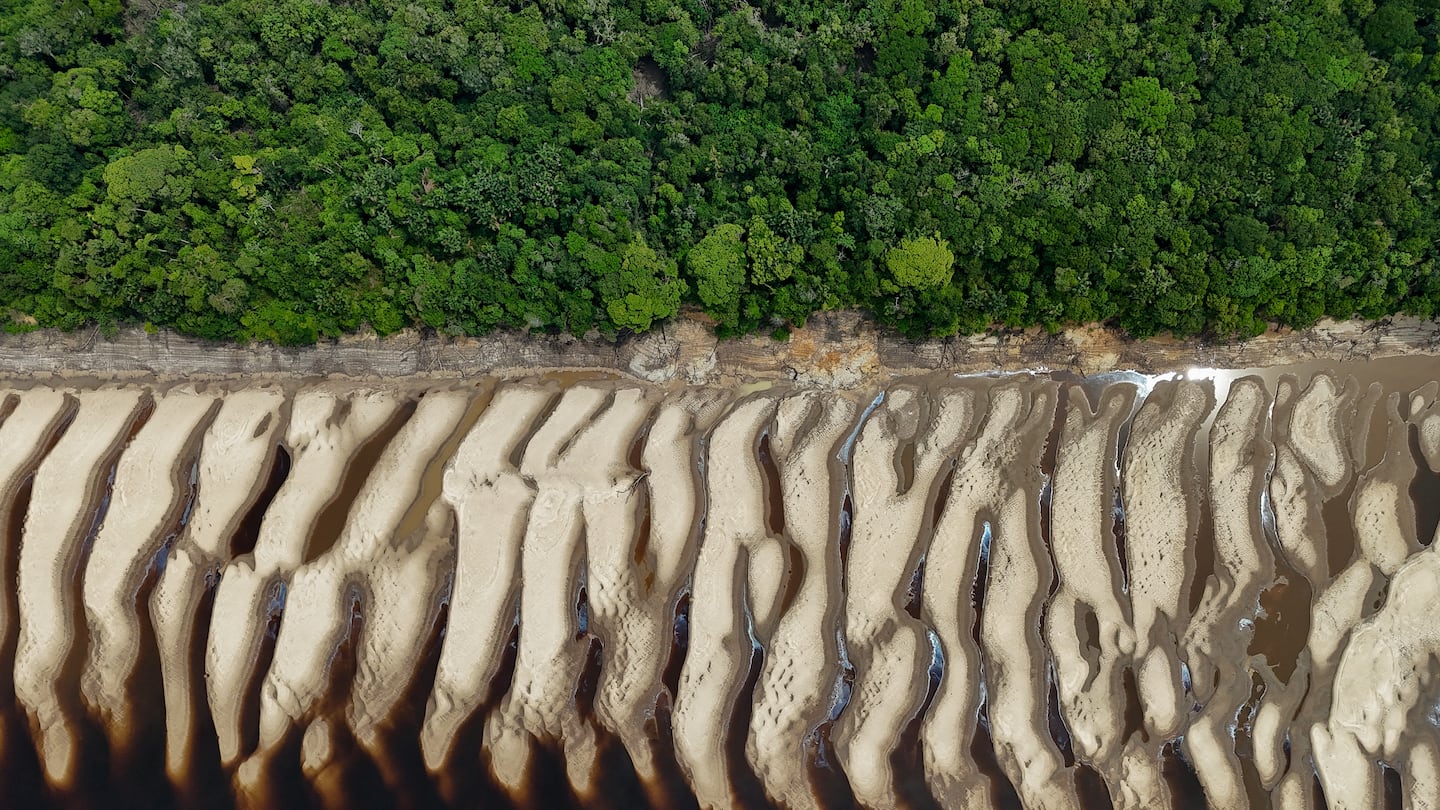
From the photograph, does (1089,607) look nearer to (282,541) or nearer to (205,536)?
(282,541)

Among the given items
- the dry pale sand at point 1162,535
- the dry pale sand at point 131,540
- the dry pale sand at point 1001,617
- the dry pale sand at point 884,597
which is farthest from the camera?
the dry pale sand at point 131,540

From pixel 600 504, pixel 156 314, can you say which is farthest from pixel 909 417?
pixel 156 314

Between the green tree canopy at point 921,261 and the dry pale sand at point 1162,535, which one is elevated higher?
the green tree canopy at point 921,261

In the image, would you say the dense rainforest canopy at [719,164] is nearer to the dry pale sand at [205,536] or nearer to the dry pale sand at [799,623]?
the dry pale sand at [205,536]

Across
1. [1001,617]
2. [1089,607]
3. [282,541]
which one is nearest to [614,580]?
[282,541]

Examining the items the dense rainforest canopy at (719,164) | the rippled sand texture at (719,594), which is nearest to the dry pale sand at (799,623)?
the rippled sand texture at (719,594)

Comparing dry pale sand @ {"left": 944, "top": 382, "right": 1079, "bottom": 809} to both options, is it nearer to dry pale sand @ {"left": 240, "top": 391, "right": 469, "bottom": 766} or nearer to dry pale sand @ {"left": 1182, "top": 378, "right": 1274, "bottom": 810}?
dry pale sand @ {"left": 1182, "top": 378, "right": 1274, "bottom": 810}

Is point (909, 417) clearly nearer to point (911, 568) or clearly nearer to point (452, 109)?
point (911, 568)
